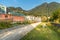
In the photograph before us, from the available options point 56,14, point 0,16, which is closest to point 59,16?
point 56,14

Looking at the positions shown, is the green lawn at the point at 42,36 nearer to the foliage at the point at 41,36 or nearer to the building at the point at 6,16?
the foliage at the point at 41,36

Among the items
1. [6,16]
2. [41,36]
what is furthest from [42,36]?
[6,16]

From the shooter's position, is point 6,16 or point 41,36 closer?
point 41,36

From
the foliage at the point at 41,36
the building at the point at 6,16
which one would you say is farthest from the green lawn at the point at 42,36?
the building at the point at 6,16

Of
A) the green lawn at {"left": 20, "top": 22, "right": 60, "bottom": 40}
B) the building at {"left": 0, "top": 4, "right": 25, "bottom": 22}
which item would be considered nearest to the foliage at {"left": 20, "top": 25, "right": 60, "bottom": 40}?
the green lawn at {"left": 20, "top": 22, "right": 60, "bottom": 40}

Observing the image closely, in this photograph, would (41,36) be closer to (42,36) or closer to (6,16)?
(42,36)

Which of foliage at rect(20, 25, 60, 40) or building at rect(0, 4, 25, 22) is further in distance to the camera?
building at rect(0, 4, 25, 22)

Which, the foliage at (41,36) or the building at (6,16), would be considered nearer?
the foliage at (41,36)

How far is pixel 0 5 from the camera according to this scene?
89.6 metres

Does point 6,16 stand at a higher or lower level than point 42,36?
higher

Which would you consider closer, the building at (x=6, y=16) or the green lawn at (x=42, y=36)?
the green lawn at (x=42, y=36)

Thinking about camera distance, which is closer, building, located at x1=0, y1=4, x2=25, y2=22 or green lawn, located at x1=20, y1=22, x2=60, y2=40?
green lawn, located at x1=20, y1=22, x2=60, y2=40

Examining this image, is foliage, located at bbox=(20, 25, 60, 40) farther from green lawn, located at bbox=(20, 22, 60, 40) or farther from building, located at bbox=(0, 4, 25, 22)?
building, located at bbox=(0, 4, 25, 22)

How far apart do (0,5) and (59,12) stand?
31.4m
